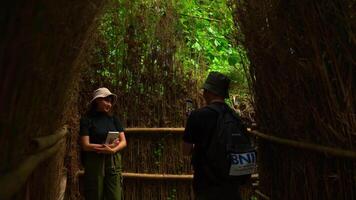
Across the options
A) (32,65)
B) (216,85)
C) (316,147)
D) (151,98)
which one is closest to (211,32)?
(151,98)

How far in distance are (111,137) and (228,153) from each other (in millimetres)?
1883

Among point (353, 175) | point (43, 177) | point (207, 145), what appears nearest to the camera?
point (353, 175)

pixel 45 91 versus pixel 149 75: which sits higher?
pixel 149 75

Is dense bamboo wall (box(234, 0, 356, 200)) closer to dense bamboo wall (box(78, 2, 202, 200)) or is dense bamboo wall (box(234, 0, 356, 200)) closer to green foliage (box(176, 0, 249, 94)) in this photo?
dense bamboo wall (box(78, 2, 202, 200))

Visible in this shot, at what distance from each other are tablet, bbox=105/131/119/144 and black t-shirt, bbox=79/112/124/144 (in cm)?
5

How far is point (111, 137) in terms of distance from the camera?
16.1 ft

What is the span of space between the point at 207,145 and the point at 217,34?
7.70 meters

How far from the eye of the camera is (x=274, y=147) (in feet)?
12.0

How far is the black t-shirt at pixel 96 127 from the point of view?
4889mm

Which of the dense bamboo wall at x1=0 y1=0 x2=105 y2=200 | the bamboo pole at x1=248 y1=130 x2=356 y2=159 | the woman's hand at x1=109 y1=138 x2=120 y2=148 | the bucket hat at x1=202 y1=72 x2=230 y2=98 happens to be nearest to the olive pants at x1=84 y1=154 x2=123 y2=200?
the woman's hand at x1=109 y1=138 x2=120 y2=148

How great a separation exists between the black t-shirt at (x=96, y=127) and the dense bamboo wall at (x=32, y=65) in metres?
2.22

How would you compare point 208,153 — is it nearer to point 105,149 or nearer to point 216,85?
point 216,85

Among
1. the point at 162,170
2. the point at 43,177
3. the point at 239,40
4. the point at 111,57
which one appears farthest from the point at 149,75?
the point at 43,177

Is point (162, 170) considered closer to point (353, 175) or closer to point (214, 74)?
point (214, 74)
